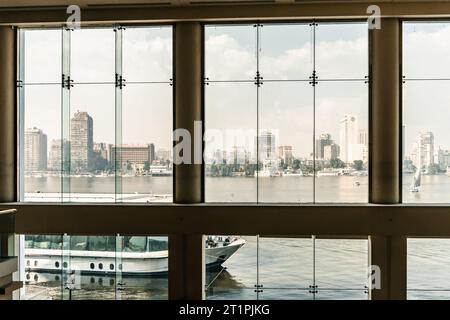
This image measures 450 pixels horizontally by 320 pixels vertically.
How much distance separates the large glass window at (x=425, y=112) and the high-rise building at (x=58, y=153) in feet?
25.2

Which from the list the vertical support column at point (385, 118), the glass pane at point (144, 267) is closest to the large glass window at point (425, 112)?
the vertical support column at point (385, 118)

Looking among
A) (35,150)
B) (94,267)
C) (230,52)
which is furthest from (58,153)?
(230,52)

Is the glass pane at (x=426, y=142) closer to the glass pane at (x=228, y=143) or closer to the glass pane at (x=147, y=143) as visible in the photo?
the glass pane at (x=228, y=143)

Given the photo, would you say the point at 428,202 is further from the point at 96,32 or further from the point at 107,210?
the point at 96,32

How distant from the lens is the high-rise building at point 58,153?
35.4 ft

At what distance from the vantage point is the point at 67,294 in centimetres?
1072

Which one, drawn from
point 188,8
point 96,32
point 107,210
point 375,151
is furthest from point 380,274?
point 96,32

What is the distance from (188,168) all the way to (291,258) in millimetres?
3050

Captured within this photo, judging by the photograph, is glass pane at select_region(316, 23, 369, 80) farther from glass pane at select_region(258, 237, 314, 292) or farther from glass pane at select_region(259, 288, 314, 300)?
glass pane at select_region(259, 288, 314, 300)

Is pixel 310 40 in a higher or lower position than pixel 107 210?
higher

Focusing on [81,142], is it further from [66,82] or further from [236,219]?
[236,219]

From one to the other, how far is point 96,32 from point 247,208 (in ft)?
17.4
